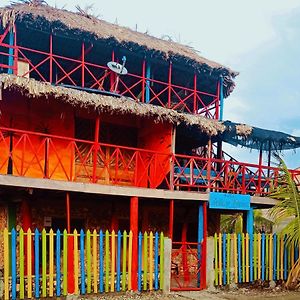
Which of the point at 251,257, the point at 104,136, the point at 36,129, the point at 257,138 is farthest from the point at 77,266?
the point at 257,138

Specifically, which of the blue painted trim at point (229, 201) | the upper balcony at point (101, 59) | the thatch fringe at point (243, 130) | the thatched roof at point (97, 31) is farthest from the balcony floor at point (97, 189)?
the thatched roof at point (97, 31)

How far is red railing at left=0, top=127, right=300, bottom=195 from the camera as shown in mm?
11438

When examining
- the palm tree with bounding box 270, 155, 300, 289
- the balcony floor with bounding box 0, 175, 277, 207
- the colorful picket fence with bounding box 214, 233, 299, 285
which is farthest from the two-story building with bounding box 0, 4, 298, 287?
the palm tree with bounding box 270, 155, 300, 289

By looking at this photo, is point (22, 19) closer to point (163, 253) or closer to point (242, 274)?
point (163, 253)

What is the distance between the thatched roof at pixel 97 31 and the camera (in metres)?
11.5

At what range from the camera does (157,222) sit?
556 inches

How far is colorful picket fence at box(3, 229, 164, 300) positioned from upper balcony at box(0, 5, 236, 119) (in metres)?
4.12

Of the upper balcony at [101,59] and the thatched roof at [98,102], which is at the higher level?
the upper balcony at [101,59]

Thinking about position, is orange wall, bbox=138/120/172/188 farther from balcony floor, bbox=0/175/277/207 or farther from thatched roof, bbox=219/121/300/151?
thatched roof, bbox=219/121/300/151

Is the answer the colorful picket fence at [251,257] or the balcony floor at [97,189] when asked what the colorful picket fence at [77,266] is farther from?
the colorful picket fence at [251,257]

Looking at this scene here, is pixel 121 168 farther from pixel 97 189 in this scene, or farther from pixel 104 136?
pixel 97 189

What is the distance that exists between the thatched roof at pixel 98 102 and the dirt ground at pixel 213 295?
4309mm

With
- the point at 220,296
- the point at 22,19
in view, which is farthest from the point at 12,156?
the point at 220,296

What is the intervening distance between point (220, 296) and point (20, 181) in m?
5.26
